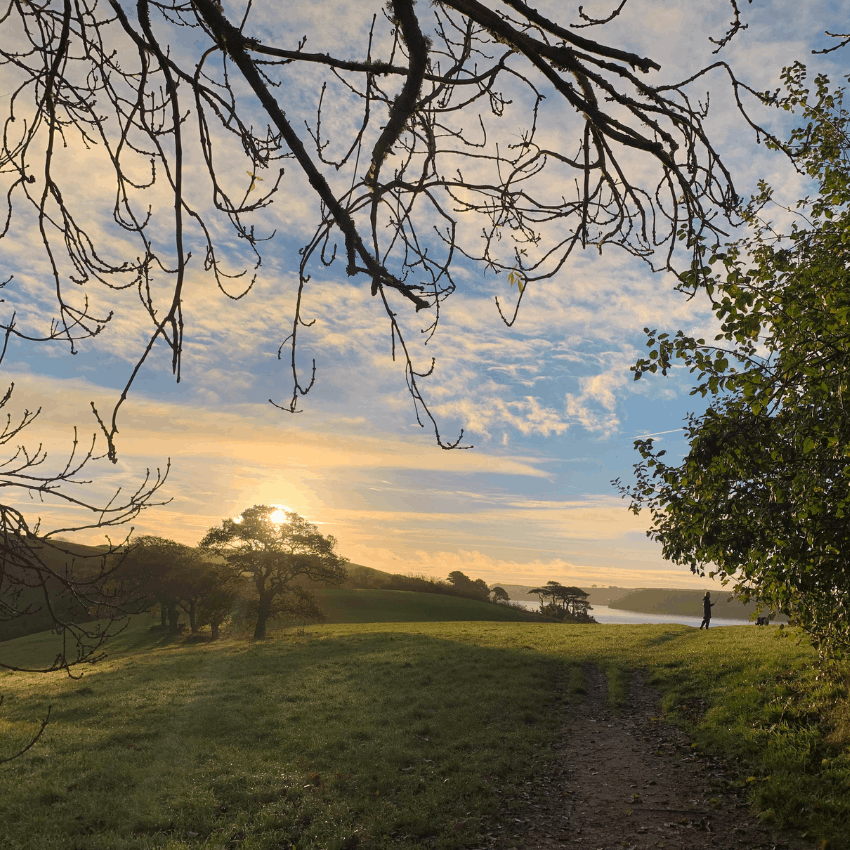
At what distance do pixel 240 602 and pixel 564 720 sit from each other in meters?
39.9

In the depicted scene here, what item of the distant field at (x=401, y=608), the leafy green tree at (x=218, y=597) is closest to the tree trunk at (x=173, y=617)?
the leafy green tree at (x=218, y=597)

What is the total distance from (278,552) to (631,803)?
1423 inches

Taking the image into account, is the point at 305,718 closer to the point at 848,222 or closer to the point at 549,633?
the point at 848,222

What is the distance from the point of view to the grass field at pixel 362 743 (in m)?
9.85

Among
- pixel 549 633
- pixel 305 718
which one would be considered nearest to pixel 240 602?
pixel 549 633

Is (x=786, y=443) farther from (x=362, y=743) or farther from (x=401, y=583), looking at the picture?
(x=401, y=583)

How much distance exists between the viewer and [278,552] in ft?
143

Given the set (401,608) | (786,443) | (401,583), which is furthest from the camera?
(401,583)

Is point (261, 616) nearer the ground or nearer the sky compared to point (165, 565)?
nearer the ground

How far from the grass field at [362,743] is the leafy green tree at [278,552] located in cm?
1756

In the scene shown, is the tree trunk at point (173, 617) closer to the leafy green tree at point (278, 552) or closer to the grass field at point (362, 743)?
the leafy green tree at point (278, 552)

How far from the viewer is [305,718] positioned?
16625mm

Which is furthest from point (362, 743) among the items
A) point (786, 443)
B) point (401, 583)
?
point (401, 583)

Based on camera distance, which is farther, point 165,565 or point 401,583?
point 401,583
